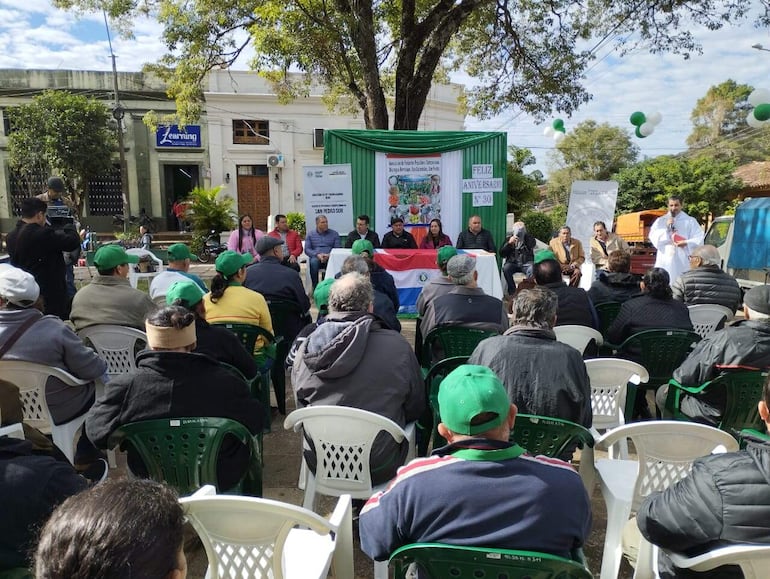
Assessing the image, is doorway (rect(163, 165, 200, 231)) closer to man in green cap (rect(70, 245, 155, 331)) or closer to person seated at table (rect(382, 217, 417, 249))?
person seated at table (rect(382, 217, 417, 249))

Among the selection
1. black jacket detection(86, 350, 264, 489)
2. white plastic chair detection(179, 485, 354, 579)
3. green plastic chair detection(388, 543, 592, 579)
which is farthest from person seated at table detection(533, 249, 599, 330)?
green plastic chair detection(388, 543, 592, 579)

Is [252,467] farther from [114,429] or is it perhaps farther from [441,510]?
[441,510]

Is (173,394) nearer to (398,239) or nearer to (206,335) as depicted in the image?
(206,335)

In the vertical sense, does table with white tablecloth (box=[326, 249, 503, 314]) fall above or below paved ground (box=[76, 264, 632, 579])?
above

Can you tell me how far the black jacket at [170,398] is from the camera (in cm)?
234

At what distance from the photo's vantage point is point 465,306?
13.6ft

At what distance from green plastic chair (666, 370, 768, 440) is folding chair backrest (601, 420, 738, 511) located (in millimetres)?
845

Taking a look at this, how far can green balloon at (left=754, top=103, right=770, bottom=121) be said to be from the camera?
1039cm

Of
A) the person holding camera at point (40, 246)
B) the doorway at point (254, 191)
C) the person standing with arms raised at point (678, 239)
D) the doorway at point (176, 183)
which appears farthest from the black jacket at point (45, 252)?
the doorway at point (176, 183)

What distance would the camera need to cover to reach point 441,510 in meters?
1.52

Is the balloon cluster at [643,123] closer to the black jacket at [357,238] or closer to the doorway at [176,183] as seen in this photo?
the black jacket at [357,238]

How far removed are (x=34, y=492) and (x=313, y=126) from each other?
25.1 metres

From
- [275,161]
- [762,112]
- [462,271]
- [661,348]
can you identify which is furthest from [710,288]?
[275,161]

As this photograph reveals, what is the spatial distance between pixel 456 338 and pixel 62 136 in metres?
23.2
